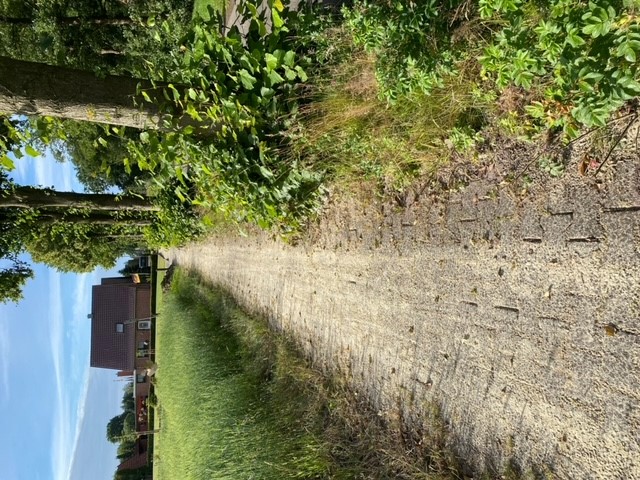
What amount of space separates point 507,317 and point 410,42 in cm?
223

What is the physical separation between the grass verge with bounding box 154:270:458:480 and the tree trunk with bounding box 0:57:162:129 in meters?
3.92

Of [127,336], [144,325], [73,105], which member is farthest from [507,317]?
[127,336]

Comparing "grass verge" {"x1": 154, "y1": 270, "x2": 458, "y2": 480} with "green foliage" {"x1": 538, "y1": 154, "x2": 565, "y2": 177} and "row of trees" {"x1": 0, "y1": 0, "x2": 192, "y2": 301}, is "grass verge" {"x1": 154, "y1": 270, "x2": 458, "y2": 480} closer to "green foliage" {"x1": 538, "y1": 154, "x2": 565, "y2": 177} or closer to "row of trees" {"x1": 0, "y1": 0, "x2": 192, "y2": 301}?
"green foliage" {"x1": 538, "y1": 154, "x2": 565, "y2": 177}

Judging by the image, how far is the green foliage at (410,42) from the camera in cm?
401

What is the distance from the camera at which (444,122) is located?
441 centimetres

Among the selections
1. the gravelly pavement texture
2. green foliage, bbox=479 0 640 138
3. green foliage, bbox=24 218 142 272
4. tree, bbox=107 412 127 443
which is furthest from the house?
green foliage, bbox=479 0 640 138

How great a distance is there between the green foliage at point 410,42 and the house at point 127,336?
117 ft

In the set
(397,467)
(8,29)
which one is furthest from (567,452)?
(8,29)

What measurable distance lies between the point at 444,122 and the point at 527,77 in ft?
3.95

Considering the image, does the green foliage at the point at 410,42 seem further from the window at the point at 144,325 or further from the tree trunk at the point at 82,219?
the window at the point at 144,325

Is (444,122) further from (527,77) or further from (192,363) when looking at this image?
(192,363)

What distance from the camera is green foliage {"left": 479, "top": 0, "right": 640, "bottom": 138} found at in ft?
8.74

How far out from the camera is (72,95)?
16.8ft

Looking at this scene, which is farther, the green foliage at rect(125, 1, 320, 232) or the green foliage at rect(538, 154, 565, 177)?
the green foliage at rect(125, 1, 320, 232)
